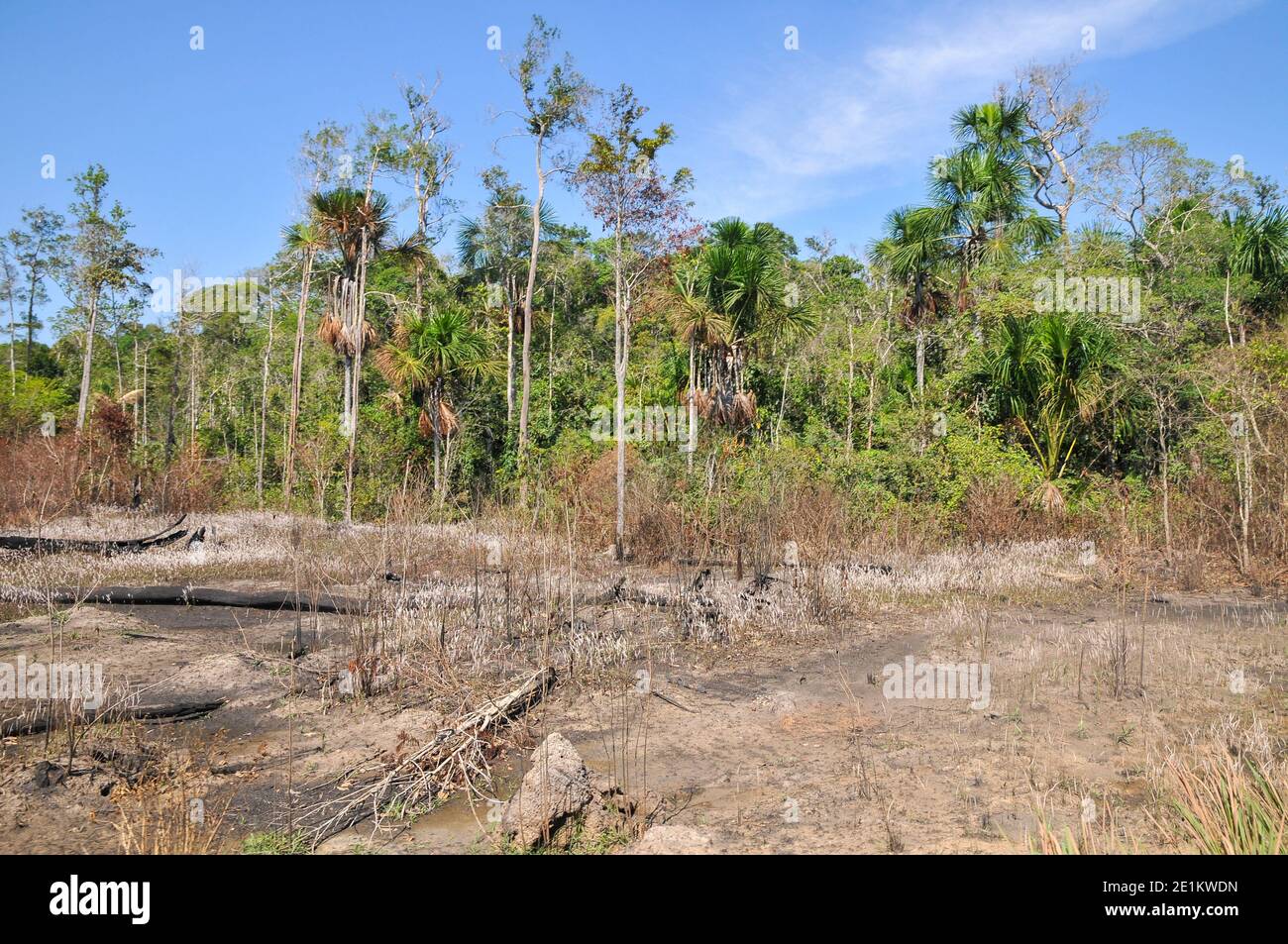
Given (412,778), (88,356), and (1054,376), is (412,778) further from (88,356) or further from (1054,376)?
(88,356)

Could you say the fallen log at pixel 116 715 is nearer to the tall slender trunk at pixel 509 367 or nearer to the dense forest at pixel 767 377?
the dense forest at pixel 767 377

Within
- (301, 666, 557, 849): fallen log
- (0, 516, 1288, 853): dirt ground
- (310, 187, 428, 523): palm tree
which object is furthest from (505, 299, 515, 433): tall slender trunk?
(301, 666, 557, 849): fallen log

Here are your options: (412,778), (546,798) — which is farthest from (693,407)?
(546,798)

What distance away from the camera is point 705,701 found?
7793 millimetres

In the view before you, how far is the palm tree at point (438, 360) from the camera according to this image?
21.8 metres

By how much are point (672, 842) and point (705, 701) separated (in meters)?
3.20

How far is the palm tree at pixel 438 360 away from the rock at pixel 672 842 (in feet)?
57.2

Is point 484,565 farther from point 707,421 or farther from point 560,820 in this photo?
point 707,421

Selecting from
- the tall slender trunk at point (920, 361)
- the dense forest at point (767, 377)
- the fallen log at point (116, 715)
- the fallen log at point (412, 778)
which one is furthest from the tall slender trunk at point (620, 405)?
the fallen log at point (412, 778)

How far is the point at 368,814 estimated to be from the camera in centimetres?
534

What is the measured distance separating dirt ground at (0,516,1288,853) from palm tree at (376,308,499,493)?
9.63 m

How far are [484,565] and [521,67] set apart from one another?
14.2m

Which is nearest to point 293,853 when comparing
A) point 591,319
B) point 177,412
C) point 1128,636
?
point 1128,636
